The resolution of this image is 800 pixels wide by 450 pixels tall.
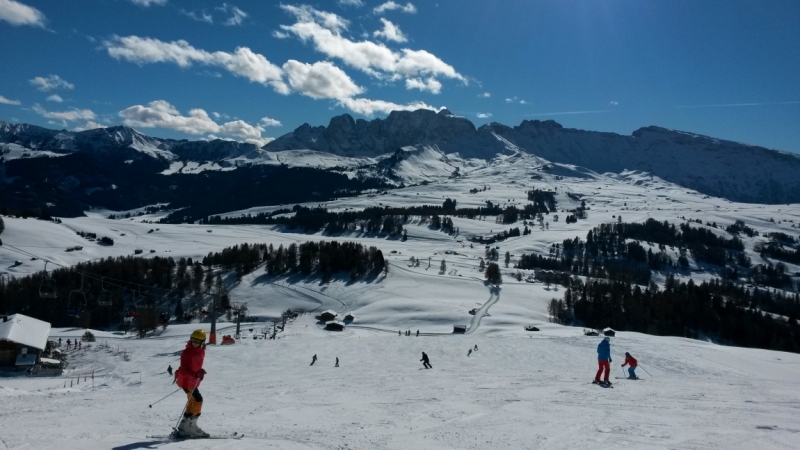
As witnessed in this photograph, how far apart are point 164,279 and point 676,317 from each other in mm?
108937

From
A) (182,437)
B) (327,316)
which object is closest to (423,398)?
(182,437)

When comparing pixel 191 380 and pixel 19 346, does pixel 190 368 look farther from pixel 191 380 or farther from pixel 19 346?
pixel 19 346

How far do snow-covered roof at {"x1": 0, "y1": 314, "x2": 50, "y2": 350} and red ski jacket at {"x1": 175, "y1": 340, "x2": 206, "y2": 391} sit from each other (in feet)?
143

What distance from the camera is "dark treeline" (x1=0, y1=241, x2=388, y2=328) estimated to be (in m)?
94.2

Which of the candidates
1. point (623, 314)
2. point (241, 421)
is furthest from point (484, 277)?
point (241, 421)

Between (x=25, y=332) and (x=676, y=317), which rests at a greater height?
(x=676, y=317)

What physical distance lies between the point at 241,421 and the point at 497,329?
218 feet

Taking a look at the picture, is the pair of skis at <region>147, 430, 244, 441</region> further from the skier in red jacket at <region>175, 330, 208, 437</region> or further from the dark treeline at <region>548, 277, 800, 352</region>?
the dark treeline at <region>548, 277, 800, 352</region>

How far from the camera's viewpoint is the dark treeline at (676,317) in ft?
327

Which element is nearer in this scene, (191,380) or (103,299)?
(191,380)

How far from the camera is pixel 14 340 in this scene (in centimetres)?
4409

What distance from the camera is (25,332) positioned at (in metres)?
47.4

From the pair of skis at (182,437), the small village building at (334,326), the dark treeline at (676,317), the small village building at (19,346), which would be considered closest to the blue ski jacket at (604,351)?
the pair of skis at (182,437)

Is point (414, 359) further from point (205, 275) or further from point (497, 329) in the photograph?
point (205, 275)
